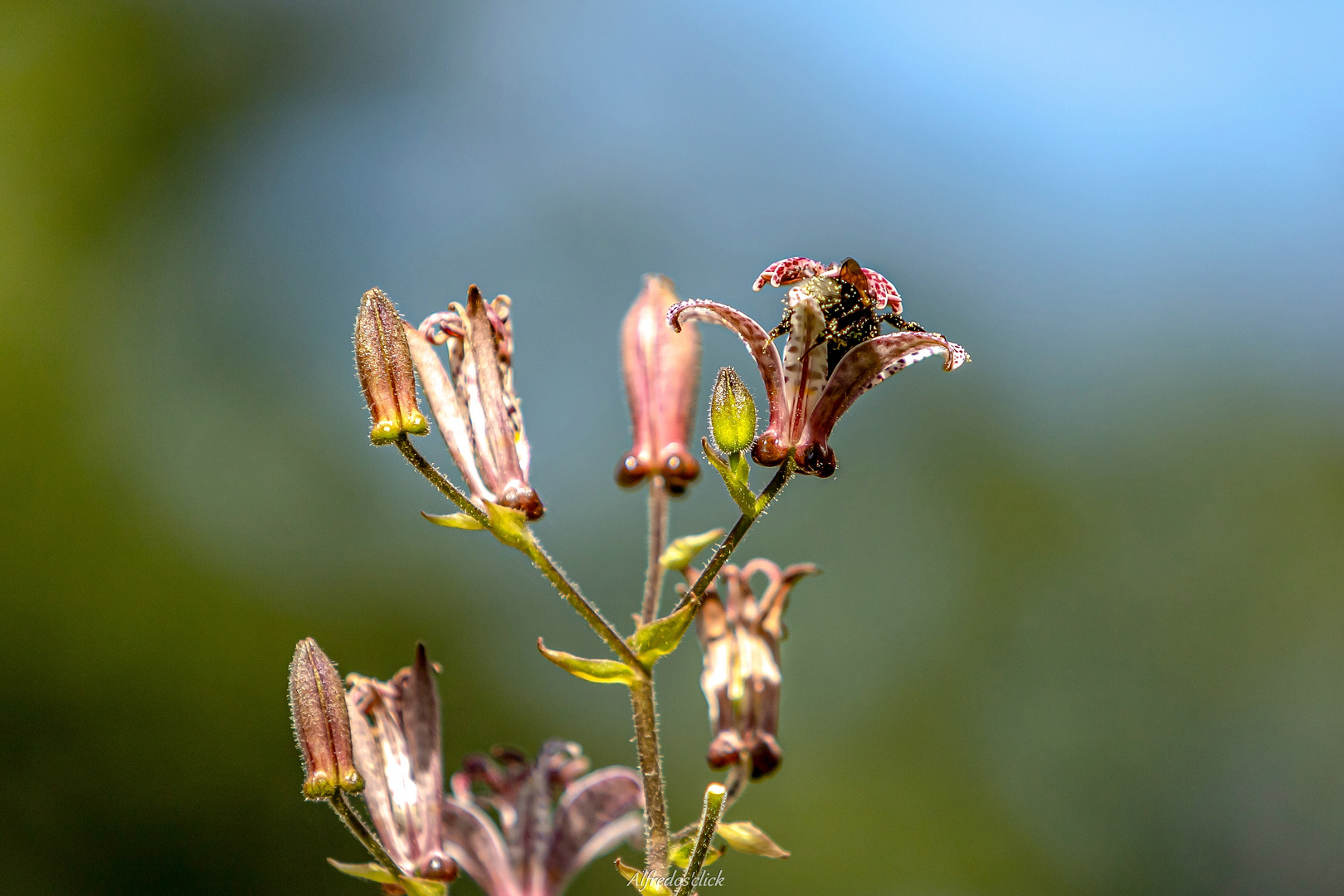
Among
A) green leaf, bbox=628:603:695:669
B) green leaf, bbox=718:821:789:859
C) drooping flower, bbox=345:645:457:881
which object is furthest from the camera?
drooping flower, bbox=345:645:457:881

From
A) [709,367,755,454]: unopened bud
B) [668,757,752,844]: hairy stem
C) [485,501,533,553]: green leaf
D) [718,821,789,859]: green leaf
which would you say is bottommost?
[718,821,789,859]: green leaf

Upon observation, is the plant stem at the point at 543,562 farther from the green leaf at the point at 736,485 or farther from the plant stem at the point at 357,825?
the plant stem at the point at 357,825

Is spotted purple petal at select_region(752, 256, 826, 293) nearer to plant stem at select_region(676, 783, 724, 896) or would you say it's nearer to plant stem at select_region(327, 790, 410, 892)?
plant stem at select_region(676, 783, 724, 896)

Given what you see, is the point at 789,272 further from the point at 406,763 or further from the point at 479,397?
the point at 406,763

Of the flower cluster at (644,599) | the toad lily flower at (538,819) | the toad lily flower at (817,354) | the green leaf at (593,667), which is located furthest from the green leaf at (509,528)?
the toad lily flower at (538,819)

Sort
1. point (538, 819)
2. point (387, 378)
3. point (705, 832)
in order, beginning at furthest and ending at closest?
point (538, 819), point (387, 378), point (705, 832)

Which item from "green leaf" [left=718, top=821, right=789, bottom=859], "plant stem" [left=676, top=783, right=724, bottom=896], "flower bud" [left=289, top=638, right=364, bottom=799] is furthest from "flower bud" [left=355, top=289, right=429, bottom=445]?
"green leaf" [left=718, top=821, right=789, bottom=859]

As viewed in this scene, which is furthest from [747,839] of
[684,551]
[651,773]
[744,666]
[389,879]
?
[389,879]
